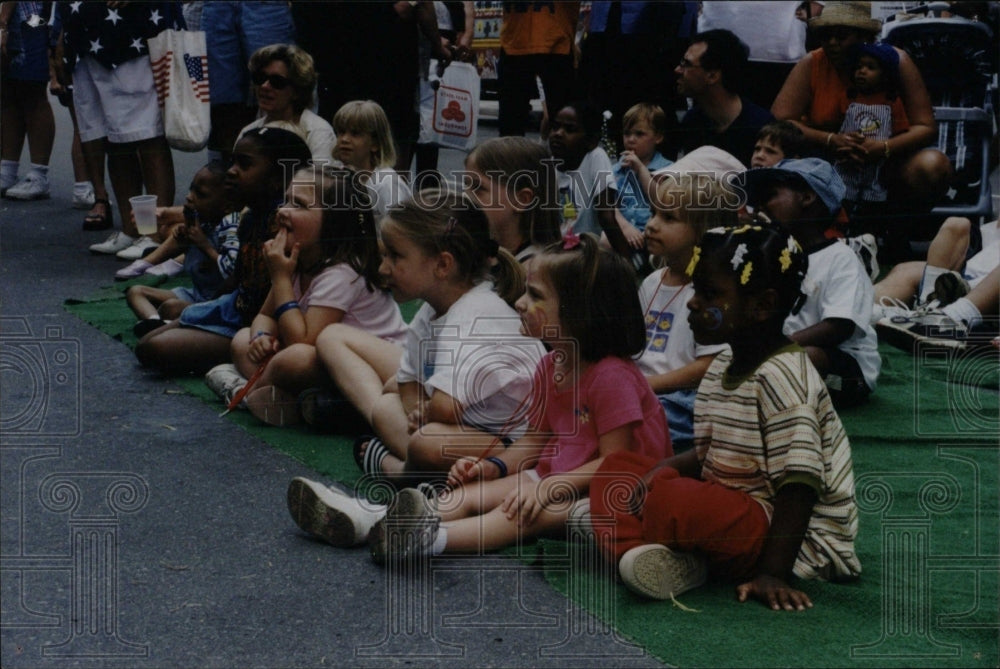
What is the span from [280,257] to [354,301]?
251 mm

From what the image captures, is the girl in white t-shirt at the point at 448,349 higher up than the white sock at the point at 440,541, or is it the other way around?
the girl in white t-shirt at the point at 448,349

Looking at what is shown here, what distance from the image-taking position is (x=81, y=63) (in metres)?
6.46

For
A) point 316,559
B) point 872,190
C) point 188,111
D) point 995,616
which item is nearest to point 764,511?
point 995,616

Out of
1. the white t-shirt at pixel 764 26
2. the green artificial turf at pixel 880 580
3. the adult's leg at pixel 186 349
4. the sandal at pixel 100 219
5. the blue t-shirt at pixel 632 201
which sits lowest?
the green artificial turf at pixel 880 580

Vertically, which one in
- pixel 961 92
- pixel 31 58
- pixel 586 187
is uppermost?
pixel 31 58

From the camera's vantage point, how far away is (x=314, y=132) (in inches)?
223

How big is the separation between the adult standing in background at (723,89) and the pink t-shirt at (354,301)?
1900 millimetres

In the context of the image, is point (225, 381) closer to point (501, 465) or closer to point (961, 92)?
point (501, 465)

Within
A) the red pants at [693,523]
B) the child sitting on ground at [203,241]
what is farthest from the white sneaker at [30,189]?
the red pants at [693,523]

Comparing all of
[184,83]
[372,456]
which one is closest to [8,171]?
[184,83]

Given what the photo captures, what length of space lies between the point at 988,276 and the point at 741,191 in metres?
1.28

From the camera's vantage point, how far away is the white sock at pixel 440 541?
303cm

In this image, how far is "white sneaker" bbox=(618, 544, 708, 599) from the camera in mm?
2824

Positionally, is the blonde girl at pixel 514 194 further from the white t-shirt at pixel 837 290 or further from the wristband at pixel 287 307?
the white t-shirt at pixel 837 290
